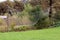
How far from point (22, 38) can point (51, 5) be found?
8.18 metres

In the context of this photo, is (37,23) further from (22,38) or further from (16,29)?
(22,38)

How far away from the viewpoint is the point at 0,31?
47.1 feet

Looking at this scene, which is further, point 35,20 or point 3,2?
point 3,2

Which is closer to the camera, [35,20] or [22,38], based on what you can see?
[22,38]

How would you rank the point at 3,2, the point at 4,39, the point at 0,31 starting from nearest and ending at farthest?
the point at 4,39, the point at 0,31, the point at 3,2

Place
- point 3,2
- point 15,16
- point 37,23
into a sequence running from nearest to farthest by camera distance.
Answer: point 37,23 → point 15,16 → point 3,2

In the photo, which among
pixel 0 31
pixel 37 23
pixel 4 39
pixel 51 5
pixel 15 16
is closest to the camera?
pixel 4 39

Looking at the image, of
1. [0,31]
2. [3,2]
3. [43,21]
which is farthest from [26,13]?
[3,2]

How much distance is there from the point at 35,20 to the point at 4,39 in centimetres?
504

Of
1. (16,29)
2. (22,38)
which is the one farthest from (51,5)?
(22,38)

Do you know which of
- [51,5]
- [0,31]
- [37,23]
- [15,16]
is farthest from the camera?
[51,5]

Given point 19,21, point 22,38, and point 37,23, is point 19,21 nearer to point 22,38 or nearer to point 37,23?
point 37,23

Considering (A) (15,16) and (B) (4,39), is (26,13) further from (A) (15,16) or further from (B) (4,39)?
(B) (4,39)

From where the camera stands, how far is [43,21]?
51.9ft
